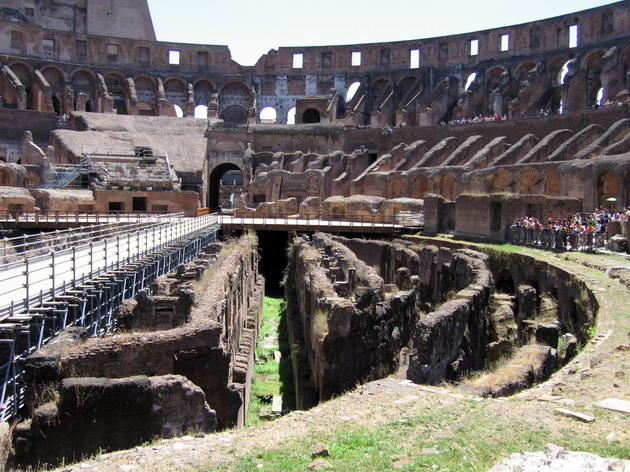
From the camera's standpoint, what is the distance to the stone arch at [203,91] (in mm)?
58062

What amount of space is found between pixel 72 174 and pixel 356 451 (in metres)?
37.7

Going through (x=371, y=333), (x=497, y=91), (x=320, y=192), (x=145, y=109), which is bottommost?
(x=371, y=333)

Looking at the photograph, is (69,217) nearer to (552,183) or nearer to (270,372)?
(270,372)

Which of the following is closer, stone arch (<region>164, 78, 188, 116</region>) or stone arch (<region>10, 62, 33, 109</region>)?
stone arch (<region>10, 62, 33, 109</region>)

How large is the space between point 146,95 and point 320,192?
22286 millimetres

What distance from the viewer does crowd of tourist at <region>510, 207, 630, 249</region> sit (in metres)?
20.8

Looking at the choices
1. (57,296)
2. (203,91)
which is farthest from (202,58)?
(57,296)

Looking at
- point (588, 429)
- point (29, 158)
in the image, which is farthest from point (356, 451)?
point (29, 158)

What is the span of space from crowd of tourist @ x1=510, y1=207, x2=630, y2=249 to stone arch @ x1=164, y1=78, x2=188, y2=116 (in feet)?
131

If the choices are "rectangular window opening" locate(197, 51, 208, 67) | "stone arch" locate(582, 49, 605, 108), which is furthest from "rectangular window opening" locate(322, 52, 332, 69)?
"stone arch" locate(582, 49, 605, 108)

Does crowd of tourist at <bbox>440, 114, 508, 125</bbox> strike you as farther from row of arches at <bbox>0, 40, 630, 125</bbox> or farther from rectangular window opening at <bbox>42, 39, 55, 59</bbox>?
rectangular window opening at <bbox>42, 39, 55, 59</bbox>

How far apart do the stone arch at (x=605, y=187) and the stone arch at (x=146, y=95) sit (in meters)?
39.6

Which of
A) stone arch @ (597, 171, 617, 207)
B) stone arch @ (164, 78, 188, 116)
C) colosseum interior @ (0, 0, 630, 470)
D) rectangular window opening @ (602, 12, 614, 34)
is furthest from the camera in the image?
stone arch @ (164, 78, 188, 116)

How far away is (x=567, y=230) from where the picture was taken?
21641 millimetres
